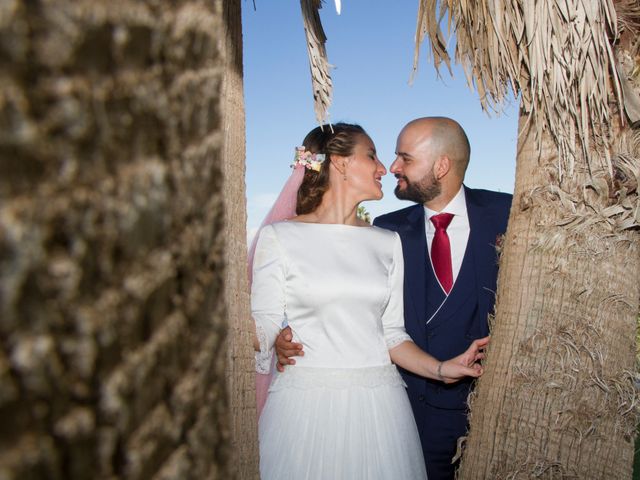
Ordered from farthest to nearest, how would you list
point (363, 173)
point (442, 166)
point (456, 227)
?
point (442, 166) < point (456, 227) < point (363, 173)

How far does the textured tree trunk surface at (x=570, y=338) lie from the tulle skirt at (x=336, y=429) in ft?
3.17

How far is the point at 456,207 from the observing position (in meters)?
5.56

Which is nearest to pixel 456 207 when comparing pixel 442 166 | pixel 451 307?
pixel 442 166

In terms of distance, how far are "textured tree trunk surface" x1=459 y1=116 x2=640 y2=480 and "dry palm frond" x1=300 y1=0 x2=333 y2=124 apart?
3.62ft

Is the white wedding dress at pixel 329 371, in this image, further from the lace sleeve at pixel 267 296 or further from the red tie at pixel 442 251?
the red tie at pixel 442 251

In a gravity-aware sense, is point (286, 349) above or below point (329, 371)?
above

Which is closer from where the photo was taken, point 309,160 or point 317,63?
point 317,63

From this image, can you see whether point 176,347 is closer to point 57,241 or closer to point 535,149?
point 57,241

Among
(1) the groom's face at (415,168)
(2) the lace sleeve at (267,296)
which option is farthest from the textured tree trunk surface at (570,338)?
(1) the groom's face at (415,168)

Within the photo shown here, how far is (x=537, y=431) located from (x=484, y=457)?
315 mm

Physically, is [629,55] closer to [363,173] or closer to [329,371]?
[363,173]

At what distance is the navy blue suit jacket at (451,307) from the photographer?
4.97 m

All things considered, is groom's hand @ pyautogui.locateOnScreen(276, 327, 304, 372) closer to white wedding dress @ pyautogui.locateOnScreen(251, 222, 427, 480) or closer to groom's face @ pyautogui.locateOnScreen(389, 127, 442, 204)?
white wedding dress @ pyautogui.locateOnScreen(251, 222, 427, 480)

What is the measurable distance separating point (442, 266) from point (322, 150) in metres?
1.43
